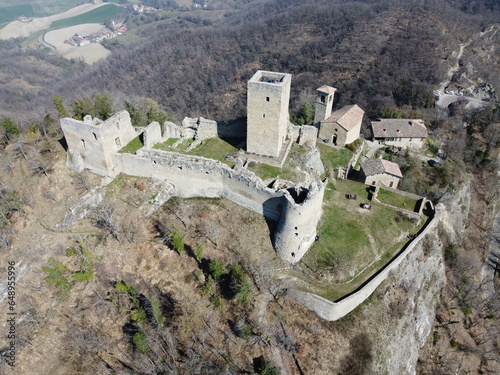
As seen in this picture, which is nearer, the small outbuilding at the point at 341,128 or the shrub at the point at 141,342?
the shrub at the point at 141,342

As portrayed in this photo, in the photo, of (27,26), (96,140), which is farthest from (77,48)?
(96,140)

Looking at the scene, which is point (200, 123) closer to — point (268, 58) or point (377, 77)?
point (377, 77)

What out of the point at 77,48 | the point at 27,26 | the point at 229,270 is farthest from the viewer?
the point at 27,26

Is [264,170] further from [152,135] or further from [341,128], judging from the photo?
[341,128]

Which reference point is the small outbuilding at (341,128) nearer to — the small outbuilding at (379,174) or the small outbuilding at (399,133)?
the small outbuilding at (399,133)

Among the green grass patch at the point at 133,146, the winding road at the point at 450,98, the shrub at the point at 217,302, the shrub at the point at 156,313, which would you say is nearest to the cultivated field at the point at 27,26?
the green grass patch at the point at 133,146

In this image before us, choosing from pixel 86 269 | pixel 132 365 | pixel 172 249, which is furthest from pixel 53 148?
pixel 132 365
